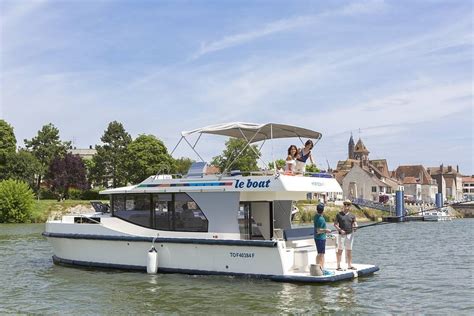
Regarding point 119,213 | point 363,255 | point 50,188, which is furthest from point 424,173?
point 119,213

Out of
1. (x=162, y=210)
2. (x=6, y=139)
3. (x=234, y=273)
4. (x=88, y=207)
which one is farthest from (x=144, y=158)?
(x=234, y=273)

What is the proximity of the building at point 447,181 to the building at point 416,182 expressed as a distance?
1305cm

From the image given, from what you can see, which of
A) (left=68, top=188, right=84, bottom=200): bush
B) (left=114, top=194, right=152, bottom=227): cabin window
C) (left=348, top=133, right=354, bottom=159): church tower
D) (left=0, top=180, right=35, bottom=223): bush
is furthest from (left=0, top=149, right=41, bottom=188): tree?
(left=348, top=133, right=354, bottom=159): church tower

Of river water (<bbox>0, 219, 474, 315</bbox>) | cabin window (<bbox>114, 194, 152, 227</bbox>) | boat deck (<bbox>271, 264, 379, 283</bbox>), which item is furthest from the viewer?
cabin window (<bbox>114, 194, 152, 227</bbox>)

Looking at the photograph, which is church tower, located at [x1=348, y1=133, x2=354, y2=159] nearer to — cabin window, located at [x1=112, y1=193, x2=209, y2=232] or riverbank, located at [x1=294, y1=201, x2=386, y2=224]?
riverbank, located at [x1=294, y1=201, x2=386, y2=224]

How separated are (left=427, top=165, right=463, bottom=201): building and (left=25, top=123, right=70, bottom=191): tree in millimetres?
107410

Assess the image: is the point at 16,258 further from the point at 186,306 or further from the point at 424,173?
the point at 424,173

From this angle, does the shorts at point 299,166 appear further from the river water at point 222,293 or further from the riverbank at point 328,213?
the riverbank at point 328,213

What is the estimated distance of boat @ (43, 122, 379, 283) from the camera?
51.6 ft

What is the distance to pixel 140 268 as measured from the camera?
57.4ft

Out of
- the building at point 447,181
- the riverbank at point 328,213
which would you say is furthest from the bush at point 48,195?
the building at point 447,181

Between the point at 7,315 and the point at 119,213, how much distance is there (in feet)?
20.3

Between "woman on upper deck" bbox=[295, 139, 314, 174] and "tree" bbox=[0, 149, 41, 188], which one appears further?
"tree" bbox=[0, 149, 41, 188]

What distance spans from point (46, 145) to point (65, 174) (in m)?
9.86
